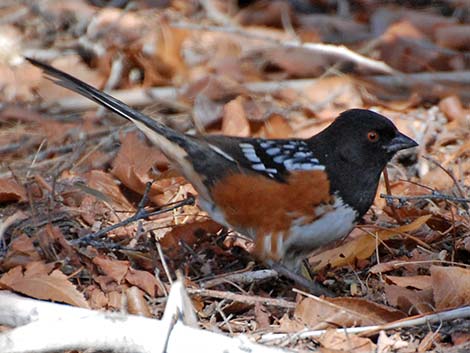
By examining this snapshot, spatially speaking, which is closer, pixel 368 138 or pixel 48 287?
pixel 48 287

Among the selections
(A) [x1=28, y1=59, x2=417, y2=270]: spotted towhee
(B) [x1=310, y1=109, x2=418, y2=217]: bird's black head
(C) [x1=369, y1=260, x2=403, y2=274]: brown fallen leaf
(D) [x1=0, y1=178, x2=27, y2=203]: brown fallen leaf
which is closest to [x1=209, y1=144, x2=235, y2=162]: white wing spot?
(A) [x1=28, y1=59, x2=417, y2=270]: spotted towhee

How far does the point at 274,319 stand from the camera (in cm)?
276

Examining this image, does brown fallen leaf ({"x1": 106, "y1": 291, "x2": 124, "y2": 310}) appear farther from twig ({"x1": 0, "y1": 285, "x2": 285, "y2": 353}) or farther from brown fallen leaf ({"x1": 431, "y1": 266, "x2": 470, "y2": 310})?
brown fallen leaf ({"x1": 431, "y1": 266, "x2": 470, "y2": 310})

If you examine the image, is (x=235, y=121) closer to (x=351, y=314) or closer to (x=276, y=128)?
(x=276, y=128)

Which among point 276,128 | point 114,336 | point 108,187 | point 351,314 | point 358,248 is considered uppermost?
point 114,336

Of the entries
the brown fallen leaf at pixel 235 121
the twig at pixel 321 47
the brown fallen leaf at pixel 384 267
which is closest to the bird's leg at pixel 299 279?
the brown fallen leaf at pixel 384 267

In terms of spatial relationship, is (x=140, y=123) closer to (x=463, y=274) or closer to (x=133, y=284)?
(x=133, y=284)

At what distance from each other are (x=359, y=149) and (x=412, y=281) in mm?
488

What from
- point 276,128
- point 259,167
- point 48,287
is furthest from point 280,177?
point 276,128

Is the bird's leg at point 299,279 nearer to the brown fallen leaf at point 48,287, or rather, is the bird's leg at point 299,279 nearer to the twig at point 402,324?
the twig at point 402,324

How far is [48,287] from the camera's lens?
2.72 m

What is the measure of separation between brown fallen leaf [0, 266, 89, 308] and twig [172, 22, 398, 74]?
2.32m

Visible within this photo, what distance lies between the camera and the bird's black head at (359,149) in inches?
117

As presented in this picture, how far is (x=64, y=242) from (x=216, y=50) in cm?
254
